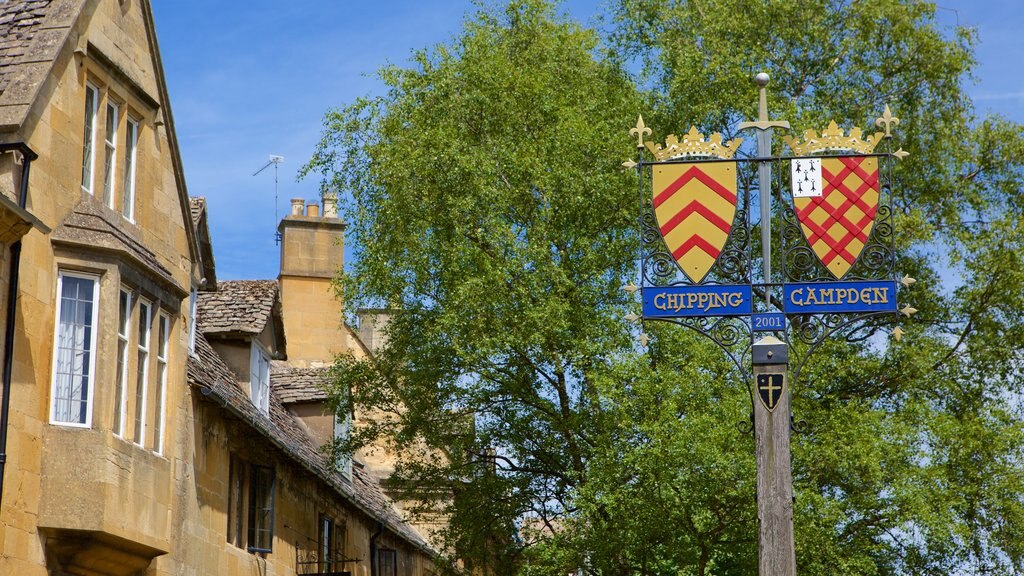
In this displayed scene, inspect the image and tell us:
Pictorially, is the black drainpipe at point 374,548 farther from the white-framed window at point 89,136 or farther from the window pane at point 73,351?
the window pane at point 73,351

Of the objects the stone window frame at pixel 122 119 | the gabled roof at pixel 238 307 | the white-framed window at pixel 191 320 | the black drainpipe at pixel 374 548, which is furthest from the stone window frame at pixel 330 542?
the stone window frame at pixel 122 119

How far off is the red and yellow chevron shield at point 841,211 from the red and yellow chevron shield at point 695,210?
0.64 meters

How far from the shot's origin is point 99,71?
17062 mm

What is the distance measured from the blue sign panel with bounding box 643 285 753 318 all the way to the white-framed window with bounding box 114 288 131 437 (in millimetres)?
6781

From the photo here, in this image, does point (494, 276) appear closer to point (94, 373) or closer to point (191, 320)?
point (191, 320)

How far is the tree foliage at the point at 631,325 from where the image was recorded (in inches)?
865

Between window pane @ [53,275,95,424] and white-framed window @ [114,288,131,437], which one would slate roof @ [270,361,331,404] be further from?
window pane @ [53,275,95,424]

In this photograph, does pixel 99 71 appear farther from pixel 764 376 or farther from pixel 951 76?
pixel 951 76

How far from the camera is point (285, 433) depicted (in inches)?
980

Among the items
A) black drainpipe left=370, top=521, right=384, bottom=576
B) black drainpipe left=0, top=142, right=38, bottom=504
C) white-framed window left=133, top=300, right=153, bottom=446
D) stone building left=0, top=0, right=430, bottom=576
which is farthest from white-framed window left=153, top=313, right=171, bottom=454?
black drainpipe left=370, top=521, right=384, bottom=576

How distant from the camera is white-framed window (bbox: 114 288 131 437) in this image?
16250mm

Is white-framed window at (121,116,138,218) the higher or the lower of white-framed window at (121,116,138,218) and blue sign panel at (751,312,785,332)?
the higher

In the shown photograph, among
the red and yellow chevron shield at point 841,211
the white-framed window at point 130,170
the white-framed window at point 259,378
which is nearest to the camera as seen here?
the red and yellow chevron shield at point 841,211

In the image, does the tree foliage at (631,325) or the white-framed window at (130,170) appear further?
the tree foliage at (631,325)
